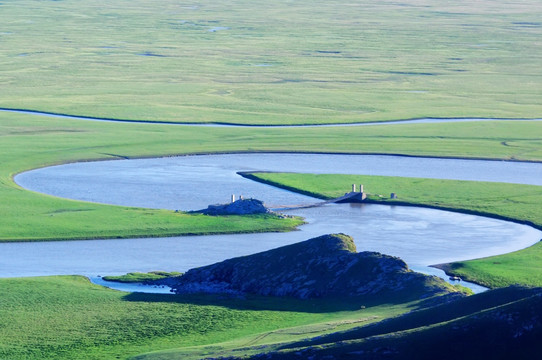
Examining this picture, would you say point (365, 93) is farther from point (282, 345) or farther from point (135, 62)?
point (282, 345)

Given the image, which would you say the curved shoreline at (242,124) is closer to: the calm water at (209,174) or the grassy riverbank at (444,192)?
the calm water at (209,174)

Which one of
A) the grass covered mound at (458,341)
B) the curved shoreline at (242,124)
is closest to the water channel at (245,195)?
the curved shoreline at (242,124)

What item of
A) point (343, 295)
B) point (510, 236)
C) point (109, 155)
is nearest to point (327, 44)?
point (109, 155)

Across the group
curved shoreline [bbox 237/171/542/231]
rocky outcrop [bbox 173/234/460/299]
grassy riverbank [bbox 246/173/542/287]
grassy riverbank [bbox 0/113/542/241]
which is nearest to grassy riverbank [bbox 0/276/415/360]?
rocky outcrop [bbox 173/234/460/299]

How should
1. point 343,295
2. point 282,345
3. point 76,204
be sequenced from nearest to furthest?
point 282,345
point 343,295
point 76,204

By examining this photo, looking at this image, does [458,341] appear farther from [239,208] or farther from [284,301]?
[239,208]
